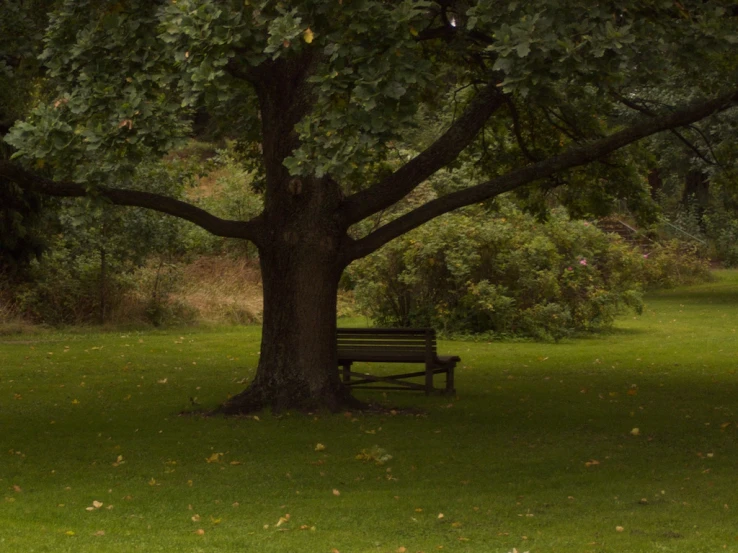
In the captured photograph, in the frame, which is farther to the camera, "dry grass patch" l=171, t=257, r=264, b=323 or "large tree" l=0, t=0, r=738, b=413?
"dry grass patch" l=171, t=257, r=264, b=323

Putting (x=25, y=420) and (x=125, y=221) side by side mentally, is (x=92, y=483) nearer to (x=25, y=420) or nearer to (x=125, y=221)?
(x=25, y=420)

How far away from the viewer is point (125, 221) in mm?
22297

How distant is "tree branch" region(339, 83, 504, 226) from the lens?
36.9ft

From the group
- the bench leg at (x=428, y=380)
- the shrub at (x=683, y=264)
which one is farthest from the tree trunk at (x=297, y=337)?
the shrub at (x=683, y=264)

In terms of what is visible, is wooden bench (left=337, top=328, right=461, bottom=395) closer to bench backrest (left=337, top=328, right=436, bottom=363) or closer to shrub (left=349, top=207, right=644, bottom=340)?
bench backrest (left=337, top=328, right=436, bottom=363)

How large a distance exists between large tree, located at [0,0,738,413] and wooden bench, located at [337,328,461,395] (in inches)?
58.0

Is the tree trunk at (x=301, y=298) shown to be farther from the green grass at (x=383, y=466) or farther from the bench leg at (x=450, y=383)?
the bench leg at (x=450, y=383)

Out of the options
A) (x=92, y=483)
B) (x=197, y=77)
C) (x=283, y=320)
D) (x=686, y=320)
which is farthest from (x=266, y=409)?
(x=686, y=320)

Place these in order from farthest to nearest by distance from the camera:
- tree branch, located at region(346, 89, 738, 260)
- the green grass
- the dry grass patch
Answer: the dry grass patch < tree branch, located at region(346, 89, 738, 260) < the green grass

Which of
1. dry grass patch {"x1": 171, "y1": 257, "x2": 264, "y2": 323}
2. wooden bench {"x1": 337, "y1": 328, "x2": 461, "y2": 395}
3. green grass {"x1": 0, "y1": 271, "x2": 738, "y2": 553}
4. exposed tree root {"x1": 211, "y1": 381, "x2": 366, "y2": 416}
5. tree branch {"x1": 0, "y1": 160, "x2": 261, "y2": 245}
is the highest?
tree branch {"x1": 0, "y1": 160, "x2": 261, "y2": 245}

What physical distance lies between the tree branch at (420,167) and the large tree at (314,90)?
0.6 inches

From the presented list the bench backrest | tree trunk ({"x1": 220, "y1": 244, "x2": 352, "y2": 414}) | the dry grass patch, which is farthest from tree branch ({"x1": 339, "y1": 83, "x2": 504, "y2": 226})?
the dry grass patch

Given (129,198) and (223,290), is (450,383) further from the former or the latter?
(223,290)

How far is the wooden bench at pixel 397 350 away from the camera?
12727 millimetres
